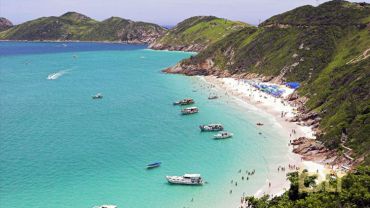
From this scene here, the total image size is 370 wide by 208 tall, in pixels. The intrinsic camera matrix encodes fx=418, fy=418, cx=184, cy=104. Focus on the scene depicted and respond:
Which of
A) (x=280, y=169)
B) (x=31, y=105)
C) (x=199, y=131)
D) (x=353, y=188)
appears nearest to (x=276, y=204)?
(x=353, y=188)

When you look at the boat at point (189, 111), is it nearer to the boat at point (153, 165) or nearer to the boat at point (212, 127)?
the boat at point (212, 127)

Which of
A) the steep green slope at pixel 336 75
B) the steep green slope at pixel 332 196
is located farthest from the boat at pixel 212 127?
the steep green slope at pixel 332 196

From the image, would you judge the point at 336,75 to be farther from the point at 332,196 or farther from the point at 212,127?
the point at 332,196

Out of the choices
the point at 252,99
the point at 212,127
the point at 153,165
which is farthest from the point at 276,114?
the point at 153,165

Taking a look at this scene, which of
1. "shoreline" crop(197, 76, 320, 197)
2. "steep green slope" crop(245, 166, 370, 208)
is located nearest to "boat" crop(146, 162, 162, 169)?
"shoreline" crop(197, 76, 320, 197)

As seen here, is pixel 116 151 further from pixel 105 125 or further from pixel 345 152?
pixel 345 152
